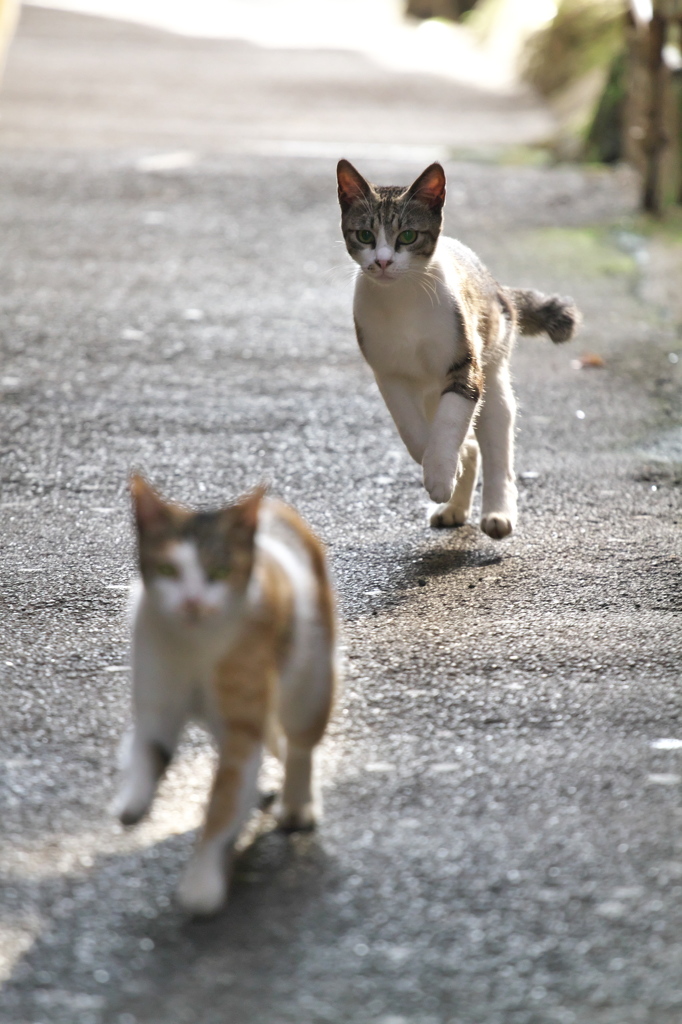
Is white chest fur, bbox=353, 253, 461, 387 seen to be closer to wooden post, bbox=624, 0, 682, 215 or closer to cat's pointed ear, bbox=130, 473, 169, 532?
cat's pointed ear, bbox=130, 473, 169, 532

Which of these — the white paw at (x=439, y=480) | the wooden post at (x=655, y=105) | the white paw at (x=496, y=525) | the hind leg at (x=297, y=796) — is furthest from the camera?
the wooden post at (x=655, y=105)

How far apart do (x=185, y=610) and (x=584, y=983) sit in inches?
38.0

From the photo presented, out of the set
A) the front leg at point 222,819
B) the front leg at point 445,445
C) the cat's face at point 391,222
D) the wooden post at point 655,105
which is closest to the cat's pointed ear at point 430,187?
the cat's face at point 391,222

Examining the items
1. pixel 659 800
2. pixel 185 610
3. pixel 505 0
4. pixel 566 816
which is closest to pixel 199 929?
pixel 185 610

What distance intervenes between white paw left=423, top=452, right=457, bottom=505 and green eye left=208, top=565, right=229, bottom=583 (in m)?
1.84

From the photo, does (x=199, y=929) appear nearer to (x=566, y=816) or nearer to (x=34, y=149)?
(x=566, y=816)

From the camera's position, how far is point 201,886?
2.44 metres

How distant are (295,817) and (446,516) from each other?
2.08 metres

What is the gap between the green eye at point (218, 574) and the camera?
2.33 m

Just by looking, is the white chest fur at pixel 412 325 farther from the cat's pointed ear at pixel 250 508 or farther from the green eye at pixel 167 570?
the green eye at pixel 167 570

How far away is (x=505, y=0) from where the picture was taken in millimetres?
23375

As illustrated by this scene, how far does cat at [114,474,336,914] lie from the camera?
2.33 m

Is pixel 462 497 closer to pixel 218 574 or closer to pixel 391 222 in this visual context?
pixel 391 222

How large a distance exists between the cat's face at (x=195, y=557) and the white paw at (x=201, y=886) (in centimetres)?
46
